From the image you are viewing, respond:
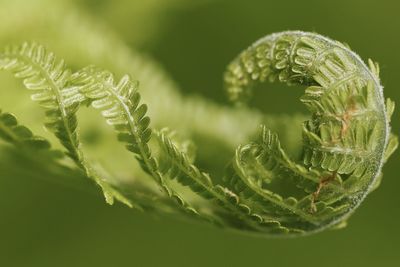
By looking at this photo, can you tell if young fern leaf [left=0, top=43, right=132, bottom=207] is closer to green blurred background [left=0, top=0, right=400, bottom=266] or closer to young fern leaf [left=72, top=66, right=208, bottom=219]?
young fern leaf [left=72, top=66, right=208, bottom=219]

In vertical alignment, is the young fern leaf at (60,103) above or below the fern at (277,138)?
below

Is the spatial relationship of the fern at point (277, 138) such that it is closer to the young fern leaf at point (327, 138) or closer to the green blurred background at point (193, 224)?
the young fern leaf at point (327, 138)

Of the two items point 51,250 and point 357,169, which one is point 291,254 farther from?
point 357,169

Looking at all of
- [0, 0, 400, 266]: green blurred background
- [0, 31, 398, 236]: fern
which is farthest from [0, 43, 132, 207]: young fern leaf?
[0, 0, 400, 266]: green blurred background

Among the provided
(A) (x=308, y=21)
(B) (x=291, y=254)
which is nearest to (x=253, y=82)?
(B) (x=291, y=254)

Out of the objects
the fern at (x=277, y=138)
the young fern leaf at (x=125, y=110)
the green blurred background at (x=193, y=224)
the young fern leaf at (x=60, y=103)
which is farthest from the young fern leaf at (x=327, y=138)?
the green blurred background at (x=193, y=224)

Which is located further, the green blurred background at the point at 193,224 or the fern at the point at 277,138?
the green blurred background at the point at 193,224
